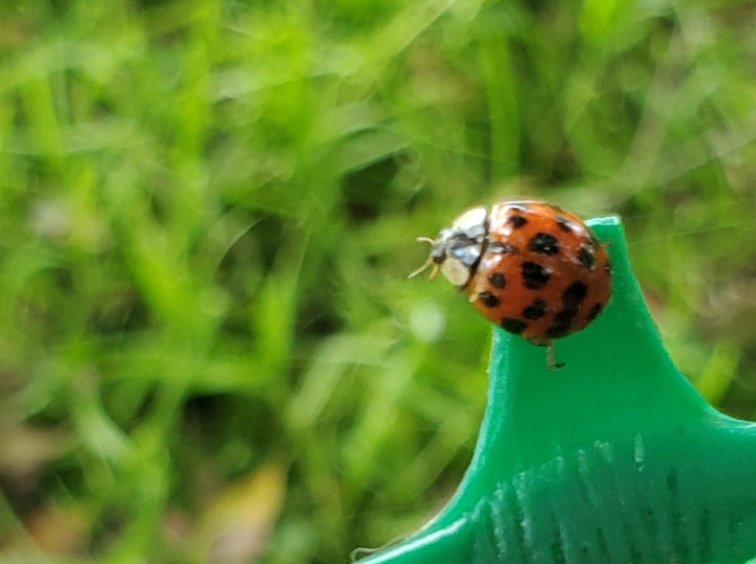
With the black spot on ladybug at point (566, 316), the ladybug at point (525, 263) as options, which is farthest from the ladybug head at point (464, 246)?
the black spot on ladybug at point (566, 316)

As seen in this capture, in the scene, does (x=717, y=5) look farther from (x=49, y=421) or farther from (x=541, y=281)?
(x=49, y=421)

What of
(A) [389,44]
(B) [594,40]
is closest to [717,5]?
Answer: (B) [594,40]

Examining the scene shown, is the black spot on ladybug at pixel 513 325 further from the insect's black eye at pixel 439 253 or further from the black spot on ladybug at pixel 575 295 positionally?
the insect's black eye at pixel 439 253

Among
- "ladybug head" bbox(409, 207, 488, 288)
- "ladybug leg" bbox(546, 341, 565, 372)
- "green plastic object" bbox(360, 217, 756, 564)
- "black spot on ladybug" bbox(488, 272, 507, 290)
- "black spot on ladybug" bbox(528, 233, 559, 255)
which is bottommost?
"green plastic object" bbox(360, 217, 756, 564)

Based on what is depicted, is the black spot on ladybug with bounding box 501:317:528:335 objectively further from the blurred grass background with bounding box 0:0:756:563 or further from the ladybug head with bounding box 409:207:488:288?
the blurred grass background with bounding box 0:0:756:563

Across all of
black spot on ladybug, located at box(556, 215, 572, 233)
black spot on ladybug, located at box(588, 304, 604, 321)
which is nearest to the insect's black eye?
black spot on ladybug, located at box(556, 215, 572, 233)

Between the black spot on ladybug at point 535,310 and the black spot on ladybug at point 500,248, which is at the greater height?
the black spot on ladybug at point 500,248

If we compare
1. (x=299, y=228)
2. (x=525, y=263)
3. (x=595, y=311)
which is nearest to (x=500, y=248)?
(x=525, y=263)
